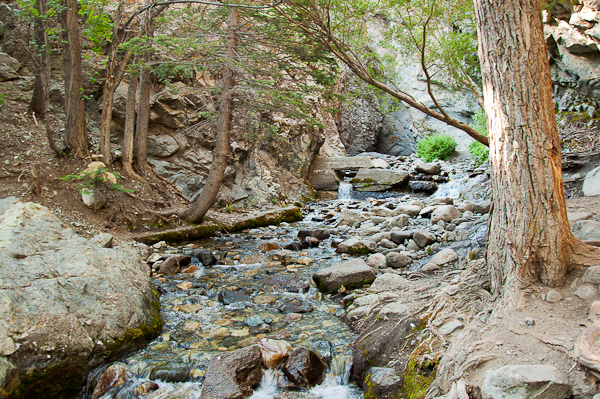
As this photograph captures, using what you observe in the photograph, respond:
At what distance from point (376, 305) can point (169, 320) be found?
2317mm

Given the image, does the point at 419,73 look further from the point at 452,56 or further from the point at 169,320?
the point at 169,320

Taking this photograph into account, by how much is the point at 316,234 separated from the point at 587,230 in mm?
→ 4884

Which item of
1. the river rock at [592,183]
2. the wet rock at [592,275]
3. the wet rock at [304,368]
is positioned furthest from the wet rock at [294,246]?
the river rock at [592,183]

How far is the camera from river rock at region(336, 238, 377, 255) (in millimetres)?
6304

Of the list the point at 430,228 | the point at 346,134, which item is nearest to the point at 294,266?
the point at 430,228

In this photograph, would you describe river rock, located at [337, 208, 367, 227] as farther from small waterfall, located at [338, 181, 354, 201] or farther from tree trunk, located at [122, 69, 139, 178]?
small waterfall, located at [338, 181, 354, 201]

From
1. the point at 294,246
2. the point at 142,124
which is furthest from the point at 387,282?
the point at 142,124

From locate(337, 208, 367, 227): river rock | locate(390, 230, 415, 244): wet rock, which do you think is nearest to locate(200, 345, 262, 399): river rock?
locate(390, 230, 415, 244): wet rock

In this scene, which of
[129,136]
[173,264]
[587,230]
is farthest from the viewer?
[129,136]

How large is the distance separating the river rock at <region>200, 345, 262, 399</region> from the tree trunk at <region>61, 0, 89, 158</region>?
6791 mm

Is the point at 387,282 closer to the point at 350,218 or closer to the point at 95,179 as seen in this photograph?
the point at 350,218

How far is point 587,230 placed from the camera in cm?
365

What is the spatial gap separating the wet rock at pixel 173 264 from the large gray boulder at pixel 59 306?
1.14m

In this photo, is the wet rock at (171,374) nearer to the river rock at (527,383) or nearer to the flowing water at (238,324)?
the flowing water at (238,324)
